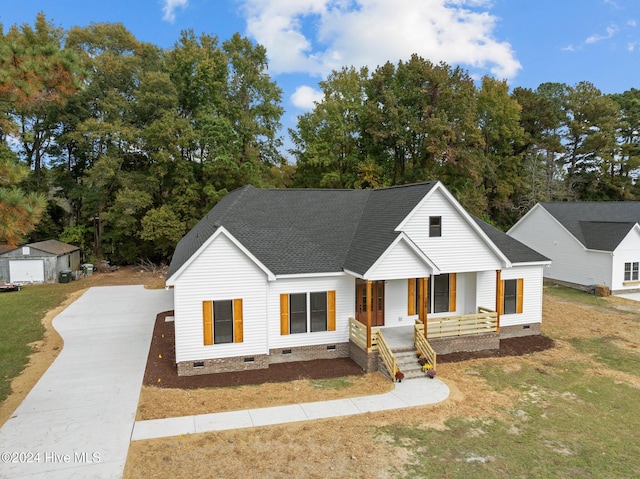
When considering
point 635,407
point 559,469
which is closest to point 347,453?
point 559,469

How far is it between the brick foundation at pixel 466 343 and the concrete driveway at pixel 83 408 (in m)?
10.2

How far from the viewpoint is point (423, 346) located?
45.6ft

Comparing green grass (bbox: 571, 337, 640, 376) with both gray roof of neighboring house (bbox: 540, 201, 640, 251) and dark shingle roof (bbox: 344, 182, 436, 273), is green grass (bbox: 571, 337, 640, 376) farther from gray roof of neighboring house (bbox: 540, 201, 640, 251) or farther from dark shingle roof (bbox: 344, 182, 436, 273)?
gray roof of neighboring house (bbox: 540, 201, 640, 251)

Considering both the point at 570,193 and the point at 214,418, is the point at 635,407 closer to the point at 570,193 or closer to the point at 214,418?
the point at 214,418

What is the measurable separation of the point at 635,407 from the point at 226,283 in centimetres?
1213

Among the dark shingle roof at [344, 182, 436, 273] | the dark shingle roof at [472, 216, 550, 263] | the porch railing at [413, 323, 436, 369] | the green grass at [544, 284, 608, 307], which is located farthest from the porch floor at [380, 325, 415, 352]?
the green grass at [544, 284, 608, 307]

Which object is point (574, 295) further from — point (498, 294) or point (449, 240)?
point (449, 240)

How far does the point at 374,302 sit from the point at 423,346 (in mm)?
2854

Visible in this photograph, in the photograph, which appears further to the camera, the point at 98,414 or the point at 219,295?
the point at 219,295

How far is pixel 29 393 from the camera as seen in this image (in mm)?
11688

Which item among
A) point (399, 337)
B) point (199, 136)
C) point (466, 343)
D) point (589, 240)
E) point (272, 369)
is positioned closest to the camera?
point (272, 369)

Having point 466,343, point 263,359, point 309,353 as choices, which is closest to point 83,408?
point 263,359

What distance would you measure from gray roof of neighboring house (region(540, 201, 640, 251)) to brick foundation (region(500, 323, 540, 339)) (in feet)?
42.3

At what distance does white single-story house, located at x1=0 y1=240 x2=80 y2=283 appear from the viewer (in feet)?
95.7
